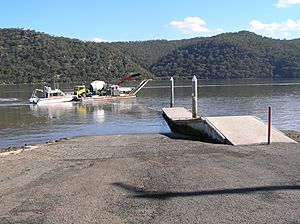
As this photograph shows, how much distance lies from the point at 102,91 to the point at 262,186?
53.7 meters

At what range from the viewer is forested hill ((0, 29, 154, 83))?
461ft

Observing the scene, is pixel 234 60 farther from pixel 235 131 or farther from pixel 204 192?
pixel 204 192

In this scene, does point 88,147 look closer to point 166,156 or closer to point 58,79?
point 166,156

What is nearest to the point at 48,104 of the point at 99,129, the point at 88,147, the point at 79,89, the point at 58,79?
the point at 79,89

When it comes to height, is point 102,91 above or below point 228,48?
below

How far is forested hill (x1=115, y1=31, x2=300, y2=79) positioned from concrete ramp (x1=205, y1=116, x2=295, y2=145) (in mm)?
152692

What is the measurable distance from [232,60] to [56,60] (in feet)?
247

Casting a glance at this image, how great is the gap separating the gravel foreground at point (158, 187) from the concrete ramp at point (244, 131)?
4.32 feet

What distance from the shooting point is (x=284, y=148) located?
1196 cm

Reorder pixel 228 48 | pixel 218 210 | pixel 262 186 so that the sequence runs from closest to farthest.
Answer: pixel 218 210 < pixel 262 186 < pixel 228 48

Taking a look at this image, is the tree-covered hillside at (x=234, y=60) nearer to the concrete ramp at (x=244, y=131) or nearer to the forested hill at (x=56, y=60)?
the forested hill at (x=56, y=60)

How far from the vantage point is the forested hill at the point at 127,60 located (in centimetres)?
14288

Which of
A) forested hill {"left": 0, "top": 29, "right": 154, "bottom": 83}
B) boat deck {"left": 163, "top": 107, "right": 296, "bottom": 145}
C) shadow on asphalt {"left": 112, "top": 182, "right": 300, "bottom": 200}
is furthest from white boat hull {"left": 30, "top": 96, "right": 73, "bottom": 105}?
forested hill {"left": 0, "top": 29, "right": 154, "bottom": 83}

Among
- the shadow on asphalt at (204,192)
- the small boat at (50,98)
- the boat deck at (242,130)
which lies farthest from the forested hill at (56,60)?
the shadow on asphalt at (204,192)
